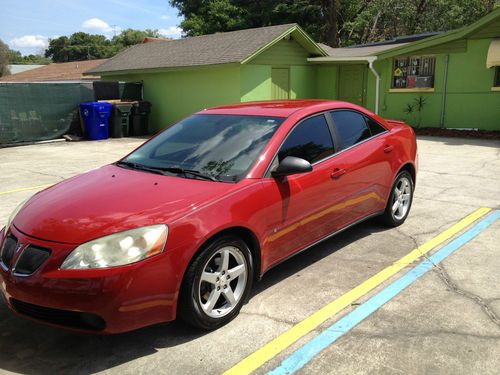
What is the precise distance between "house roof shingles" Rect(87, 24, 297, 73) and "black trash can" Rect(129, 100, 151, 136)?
159 cm

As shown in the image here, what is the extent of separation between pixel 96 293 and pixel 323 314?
1.67 metres

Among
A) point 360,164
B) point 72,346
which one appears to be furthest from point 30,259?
point 360,164

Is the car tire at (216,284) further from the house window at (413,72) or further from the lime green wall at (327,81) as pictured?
the lime green wall at (327,81)

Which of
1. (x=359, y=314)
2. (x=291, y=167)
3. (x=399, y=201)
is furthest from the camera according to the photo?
(x=399, y=201)

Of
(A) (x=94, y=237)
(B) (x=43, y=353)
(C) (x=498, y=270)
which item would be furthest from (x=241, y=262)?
(C) (x=498, y=270)

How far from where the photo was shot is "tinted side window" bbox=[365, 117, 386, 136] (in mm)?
5056

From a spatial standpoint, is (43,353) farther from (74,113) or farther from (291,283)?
(74,113)

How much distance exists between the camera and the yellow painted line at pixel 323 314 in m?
2.91

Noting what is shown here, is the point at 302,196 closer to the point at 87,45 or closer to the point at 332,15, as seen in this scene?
the point at 332,15

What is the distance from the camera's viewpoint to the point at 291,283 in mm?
4035

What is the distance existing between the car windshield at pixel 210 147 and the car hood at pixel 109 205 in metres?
0.19

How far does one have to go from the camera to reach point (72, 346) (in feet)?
10.4

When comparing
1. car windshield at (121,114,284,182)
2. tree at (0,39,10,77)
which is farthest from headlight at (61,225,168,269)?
tree at (0,39,10,77)

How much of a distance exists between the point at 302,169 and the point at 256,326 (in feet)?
4.01
